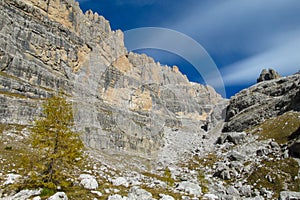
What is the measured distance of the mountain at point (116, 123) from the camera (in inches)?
1676

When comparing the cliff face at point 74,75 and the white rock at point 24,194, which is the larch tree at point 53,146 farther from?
the cliff face at point 74,75

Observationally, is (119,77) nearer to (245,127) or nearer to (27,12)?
(27,12)

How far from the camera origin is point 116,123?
118 meters

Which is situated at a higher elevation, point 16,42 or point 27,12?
point 27,12

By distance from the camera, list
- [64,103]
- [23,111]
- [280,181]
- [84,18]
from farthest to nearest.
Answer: [84,18] → [23,111] → [280,181] → [64,103]

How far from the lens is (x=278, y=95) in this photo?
119 metres

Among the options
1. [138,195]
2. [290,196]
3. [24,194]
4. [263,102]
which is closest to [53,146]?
[24,194]

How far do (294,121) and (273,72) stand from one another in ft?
266

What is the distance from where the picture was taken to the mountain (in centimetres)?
4256

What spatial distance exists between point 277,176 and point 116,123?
80.9m

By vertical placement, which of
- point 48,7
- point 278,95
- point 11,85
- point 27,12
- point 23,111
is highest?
point 48,7

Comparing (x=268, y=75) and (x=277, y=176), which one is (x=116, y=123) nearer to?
(x=277, y=176)

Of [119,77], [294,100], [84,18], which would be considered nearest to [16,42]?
[84,18]

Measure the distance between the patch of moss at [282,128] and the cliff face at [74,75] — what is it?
2549cm
